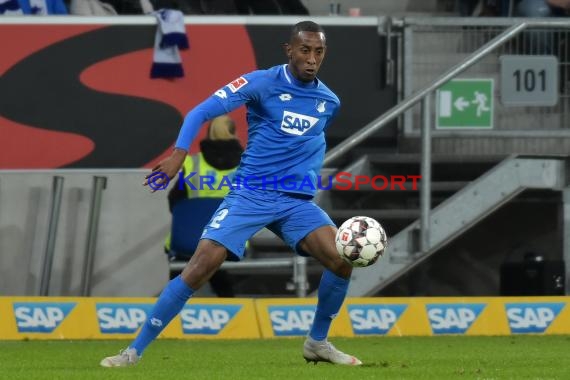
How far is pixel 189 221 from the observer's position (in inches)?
518

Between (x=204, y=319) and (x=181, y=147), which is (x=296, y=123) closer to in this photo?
→ (x=181, y=147)

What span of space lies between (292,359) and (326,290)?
3.55ft

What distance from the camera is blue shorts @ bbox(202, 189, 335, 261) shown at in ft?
29.6

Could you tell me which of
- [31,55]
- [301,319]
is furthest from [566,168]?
[31,55]

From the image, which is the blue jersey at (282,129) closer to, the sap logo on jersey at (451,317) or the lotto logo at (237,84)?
the lotto logo at (237,84)

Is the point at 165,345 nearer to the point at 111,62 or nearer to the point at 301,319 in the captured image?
the point at 301,319

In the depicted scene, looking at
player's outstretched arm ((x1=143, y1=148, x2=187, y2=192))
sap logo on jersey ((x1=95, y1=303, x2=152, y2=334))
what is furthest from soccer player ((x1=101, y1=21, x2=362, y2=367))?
sap logo on jersey ((x1=95, y1=303, x2=152, y2=334))

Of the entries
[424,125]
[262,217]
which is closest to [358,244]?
[262,217]

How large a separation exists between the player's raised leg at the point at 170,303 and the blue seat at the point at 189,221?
4295 mm

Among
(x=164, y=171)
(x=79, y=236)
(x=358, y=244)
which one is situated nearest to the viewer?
(x=164, y=171)

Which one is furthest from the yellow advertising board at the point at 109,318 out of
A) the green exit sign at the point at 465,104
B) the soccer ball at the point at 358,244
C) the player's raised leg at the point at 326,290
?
the soccer ball at the point at 358,244

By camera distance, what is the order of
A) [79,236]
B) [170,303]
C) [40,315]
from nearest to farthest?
[170,303] < [40,315] < [79,236]

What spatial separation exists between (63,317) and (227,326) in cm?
144

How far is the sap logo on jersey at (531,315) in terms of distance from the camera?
528 inches
